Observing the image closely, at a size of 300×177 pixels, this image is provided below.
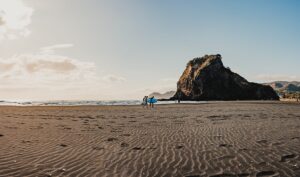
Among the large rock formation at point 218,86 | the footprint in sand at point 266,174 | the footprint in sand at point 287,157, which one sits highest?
the large rock formation at point 218,86

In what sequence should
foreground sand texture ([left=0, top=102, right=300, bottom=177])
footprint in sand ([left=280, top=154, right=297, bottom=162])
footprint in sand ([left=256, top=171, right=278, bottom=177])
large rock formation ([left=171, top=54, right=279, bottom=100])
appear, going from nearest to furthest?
footprint in sand ([left=256, top=171, right=278, bottom=177]) < foreground sand texture ([left=0, top=102, right=300, bottom=177]) < footprint in sand ([left=280, top=154, right=297, bottom=162]) < large rock formation ([left=171, top=54, right=279, bottom=100])

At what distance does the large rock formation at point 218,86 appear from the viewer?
11300 centimetres

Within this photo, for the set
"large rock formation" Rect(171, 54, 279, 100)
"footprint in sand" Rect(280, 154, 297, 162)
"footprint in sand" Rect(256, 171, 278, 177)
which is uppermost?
"large rock formation" Rect(171, 54, 279, 100)

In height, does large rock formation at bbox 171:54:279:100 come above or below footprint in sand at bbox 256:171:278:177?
above

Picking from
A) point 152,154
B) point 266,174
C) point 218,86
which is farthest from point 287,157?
point 218,86

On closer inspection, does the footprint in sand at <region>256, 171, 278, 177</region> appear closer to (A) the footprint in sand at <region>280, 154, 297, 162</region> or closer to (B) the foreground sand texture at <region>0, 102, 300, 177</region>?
(B) the foreground sand texture at <region>0, 102, 300, 177</region>

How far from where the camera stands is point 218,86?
11500 cm

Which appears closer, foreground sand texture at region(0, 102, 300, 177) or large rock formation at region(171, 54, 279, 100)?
foreground sand texture at region(0, 102, 300, 177)

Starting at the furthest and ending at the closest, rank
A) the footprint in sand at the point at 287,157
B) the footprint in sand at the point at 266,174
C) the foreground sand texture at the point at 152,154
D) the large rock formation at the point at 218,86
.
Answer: the large rock formation at the point at 218,86 → the footprint in sand at the point at 287,157 → the foreground sand texture at the point at 152,154 → the footprint in sand at the point at 266,174

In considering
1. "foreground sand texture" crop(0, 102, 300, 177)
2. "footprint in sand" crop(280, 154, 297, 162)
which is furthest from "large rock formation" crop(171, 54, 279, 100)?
"footprint in sand" crop(280, 154, 297, 162)

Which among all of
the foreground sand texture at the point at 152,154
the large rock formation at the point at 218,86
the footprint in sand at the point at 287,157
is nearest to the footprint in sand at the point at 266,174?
the foreground sand texture at the point at 152,154

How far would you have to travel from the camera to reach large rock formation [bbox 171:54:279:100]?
11300 centimetres

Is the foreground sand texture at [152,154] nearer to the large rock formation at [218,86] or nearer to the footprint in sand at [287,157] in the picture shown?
the footprint in sand at [287,157]

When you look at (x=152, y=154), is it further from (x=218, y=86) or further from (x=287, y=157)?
(x=218, y=86)
